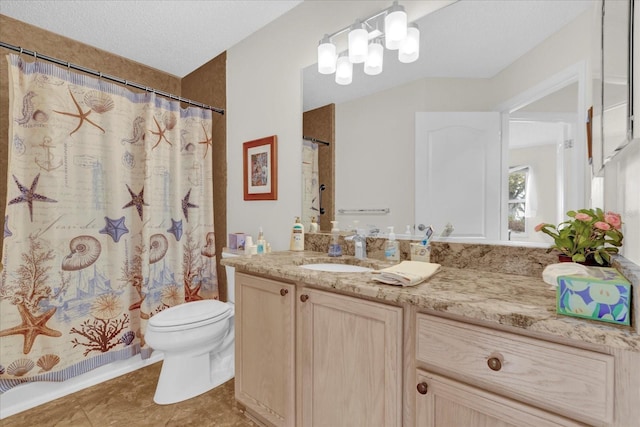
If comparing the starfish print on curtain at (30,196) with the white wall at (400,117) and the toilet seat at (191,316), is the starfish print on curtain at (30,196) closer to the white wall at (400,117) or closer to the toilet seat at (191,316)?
the toilet seat at (191,316)

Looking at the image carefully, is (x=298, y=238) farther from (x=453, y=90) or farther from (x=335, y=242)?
(x=453, y=90)

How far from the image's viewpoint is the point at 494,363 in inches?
29.1

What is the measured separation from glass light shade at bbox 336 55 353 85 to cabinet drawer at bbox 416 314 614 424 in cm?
134

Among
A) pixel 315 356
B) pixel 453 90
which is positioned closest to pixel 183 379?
pixel 315 356

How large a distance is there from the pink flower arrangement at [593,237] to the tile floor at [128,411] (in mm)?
1658

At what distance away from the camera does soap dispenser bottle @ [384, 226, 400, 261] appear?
1425mm

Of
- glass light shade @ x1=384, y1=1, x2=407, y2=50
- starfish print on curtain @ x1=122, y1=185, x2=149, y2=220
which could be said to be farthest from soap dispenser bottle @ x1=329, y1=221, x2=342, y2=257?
starfish print on curtain @ x1=122, y1=185, x2=149, y2=220

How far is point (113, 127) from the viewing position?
1991mm

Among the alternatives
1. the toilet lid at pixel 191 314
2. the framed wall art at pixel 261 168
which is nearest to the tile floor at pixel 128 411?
the toilet lid at pixel 191 314

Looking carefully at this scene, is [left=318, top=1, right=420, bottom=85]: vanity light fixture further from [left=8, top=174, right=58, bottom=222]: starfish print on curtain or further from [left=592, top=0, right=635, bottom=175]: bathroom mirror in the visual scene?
[left=8, top=174, right=58, bottom=222]: starfish print on curtain

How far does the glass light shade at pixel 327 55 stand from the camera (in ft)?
5.41

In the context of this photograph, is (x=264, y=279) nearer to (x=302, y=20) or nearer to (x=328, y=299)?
(x=328, y=299)

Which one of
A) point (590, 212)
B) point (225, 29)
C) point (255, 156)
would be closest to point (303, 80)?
point (255, 156)

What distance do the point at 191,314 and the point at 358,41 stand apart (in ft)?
5.95
